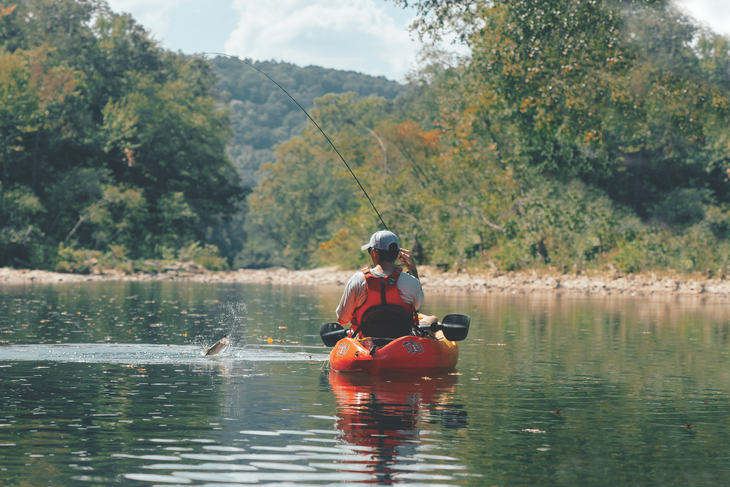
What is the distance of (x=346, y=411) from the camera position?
8.19 meters

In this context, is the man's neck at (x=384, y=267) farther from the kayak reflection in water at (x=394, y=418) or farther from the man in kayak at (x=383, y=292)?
the kayak reflection in water at (x=394, y=418)

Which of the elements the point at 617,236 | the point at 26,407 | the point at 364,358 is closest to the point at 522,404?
the point at 364,358

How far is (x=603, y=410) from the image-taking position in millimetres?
8477

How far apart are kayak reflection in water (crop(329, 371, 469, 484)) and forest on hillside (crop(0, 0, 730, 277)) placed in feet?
72.8

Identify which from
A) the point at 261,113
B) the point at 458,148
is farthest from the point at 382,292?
the point at 261,113

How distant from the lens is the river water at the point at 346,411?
5.86 meters

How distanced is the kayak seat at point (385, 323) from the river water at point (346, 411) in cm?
49

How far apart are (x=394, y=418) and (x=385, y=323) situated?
2.78 metres

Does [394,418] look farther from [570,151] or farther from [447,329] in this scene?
[570,151]

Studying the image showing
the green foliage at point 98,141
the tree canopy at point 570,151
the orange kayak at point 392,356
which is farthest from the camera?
the green foliage at point 98,141

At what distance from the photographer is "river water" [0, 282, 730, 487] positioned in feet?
19.2

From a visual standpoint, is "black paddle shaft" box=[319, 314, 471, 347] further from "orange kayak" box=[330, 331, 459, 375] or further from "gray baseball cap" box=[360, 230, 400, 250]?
"gray baseball cap" box=[360, 230, 400, 250]

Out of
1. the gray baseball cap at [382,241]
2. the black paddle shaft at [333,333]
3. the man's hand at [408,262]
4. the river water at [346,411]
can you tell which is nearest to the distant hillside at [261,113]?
the river water at [346,411]

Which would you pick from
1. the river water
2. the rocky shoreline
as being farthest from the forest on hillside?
the river water
